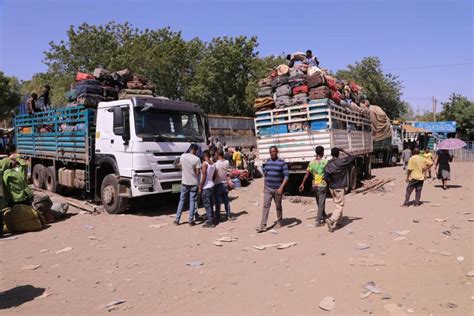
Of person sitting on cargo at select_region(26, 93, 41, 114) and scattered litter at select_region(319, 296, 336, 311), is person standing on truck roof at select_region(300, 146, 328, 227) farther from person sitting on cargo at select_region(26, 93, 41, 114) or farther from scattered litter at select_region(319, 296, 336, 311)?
person sitting on cargo at select_region(26, 93, 41, 114)

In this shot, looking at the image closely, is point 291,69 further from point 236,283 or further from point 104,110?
point 236,283

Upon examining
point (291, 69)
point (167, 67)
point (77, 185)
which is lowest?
point (77, 185)

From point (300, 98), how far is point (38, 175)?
326 inches

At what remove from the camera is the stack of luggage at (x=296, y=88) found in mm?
10688

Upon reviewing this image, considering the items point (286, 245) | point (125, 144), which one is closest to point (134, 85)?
point (125, 144)

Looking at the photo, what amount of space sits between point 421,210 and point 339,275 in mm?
4830

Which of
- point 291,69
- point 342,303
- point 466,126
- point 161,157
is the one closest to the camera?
point 342,303

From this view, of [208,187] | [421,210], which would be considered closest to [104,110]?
[208,187]

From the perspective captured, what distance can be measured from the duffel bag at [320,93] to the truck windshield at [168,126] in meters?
3.23

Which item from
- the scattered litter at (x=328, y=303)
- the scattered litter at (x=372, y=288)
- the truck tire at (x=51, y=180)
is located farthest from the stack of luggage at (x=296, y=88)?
the scattered litter at (x=328, y=303)

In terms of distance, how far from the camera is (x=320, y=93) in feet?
34.7

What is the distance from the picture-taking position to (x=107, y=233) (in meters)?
7.61

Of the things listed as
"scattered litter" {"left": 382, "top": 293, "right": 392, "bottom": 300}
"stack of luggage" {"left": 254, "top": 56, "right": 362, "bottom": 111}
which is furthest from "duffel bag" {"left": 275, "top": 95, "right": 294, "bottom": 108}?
"scattered litter" {"left": 382, "top": 293, "right": 392, "bottom": 300}

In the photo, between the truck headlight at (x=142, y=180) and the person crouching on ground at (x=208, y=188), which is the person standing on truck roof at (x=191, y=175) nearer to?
the person crouching on ground at (x=208, y=188)
